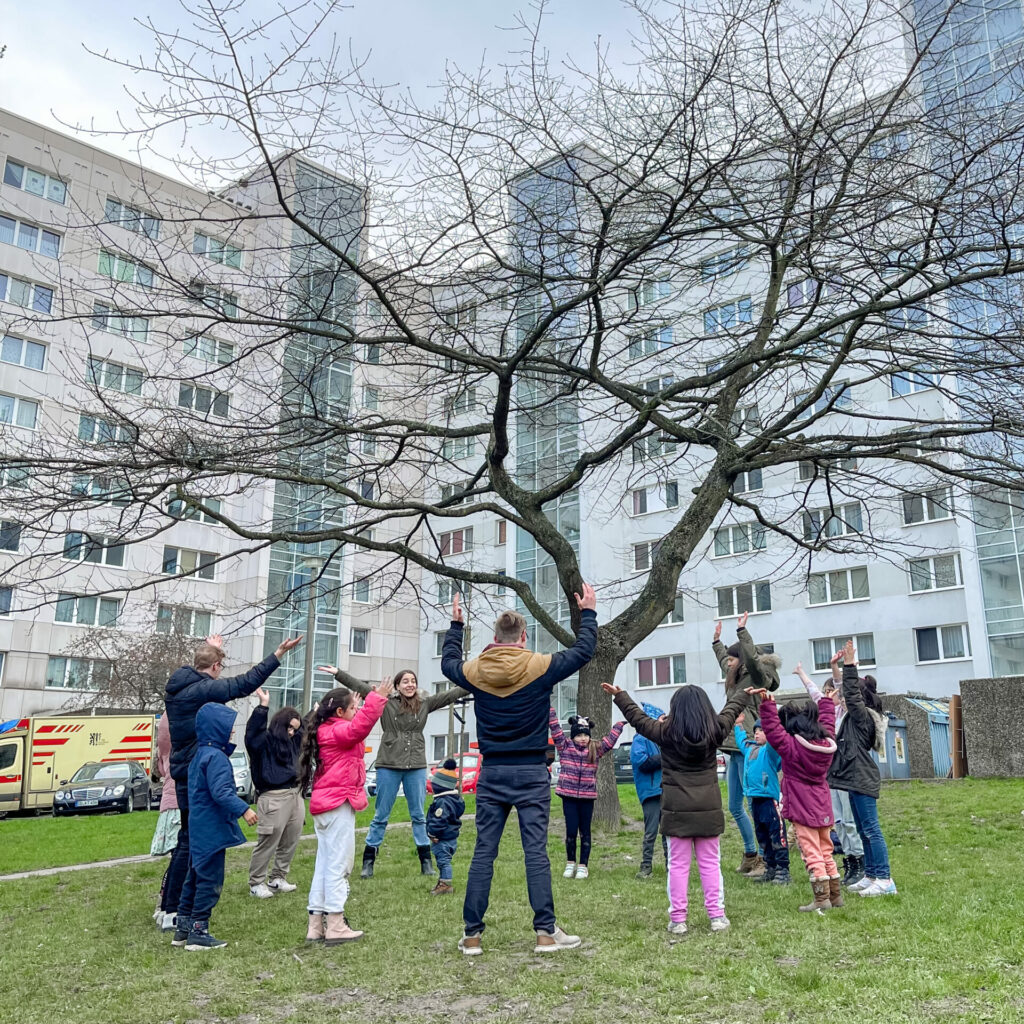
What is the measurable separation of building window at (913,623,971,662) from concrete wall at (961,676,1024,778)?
15591 millimetres

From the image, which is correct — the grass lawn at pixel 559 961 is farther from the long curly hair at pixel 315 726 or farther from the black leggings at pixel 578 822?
the long curly hair at pixel 315 726

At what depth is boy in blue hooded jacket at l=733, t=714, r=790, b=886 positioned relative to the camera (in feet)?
26.0

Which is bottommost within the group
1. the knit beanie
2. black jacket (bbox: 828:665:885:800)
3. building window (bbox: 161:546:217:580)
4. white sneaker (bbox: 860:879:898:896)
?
white sneaker (bbox: 860:879:898:896)

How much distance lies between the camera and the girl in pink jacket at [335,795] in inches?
253

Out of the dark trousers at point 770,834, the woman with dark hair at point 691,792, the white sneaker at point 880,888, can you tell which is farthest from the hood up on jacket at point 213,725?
the white sneaker at point 880,888

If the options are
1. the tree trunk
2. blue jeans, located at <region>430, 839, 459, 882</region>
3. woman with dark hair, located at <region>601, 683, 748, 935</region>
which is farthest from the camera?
the tree trunk

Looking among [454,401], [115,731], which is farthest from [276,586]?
[454,401]

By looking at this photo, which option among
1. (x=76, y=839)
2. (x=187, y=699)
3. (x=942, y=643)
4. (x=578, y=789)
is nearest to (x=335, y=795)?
(x=187, y=699)

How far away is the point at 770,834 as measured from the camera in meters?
8.01

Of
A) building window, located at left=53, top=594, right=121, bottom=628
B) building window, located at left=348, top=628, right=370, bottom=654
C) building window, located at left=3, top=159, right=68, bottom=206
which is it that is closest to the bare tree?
building window, located at left=53, top=594, right=121, bottom=628

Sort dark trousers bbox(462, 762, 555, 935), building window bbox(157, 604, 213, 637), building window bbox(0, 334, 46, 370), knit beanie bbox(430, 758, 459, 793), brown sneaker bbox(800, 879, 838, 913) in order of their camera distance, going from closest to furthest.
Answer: dark trousers bbox(462, 762, 555, 935)
brown sneaker bbox(800, 879, 838, 913)
knit beanie bbox(430, 758, 459, 793)
building window bbox(157, 604, 213, 637)
building window bbox(0, 334, 46, 370)

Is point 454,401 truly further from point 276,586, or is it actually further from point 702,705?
point 276,586

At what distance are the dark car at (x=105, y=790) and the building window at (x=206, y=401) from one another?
17.3 m

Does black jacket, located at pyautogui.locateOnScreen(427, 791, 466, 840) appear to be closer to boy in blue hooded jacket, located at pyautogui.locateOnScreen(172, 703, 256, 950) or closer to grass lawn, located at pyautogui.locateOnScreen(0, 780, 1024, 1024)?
grass lawn, located at pyautogui.locateOnScreen(0, 780, 1024, 1024)
